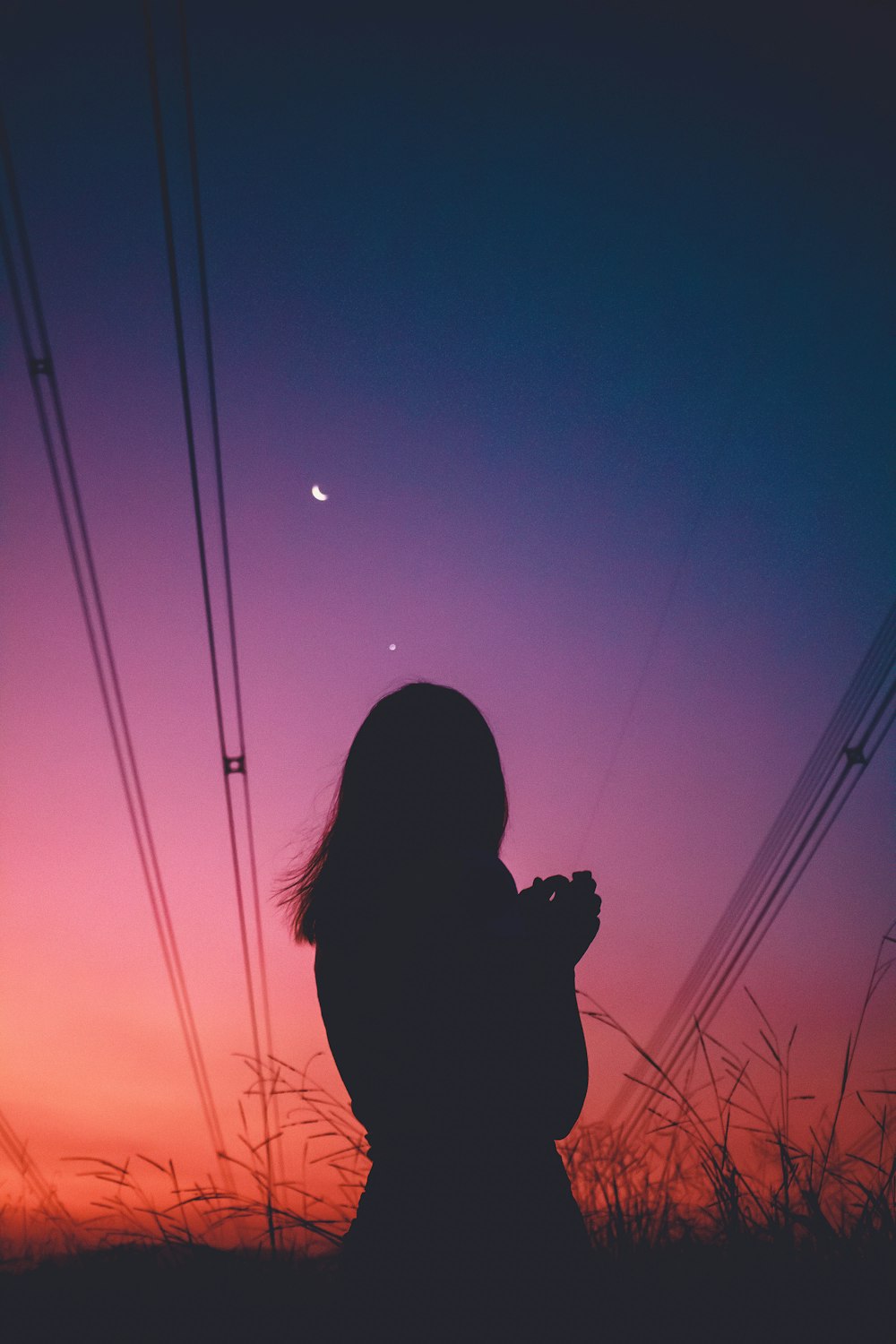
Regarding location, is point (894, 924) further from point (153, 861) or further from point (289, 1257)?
point (153, 861)

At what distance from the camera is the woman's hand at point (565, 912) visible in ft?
4.68

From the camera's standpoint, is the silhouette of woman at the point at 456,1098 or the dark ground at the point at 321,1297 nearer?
the silhouette of woman at the point at 456,1098

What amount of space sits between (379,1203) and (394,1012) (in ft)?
1.41

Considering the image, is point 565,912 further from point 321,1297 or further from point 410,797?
point 321,1297

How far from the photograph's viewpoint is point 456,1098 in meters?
1.22

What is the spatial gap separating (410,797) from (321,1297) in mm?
2011

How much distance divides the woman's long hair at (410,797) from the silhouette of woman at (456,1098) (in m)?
0.04

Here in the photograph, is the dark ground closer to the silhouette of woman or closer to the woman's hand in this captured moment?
the silhouette of woman

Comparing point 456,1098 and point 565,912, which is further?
point 565,912

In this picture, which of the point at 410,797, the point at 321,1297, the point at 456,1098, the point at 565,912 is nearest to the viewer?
the point at 456,1098

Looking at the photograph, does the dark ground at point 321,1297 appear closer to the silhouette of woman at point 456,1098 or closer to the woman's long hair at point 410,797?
the silhouette of woman at point 456,1098

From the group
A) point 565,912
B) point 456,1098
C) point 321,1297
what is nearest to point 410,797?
point 565,912

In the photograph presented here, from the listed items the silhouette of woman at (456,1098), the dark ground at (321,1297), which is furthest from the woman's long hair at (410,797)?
the dark ground at (321,1297)

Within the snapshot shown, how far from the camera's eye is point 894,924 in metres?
2.11
